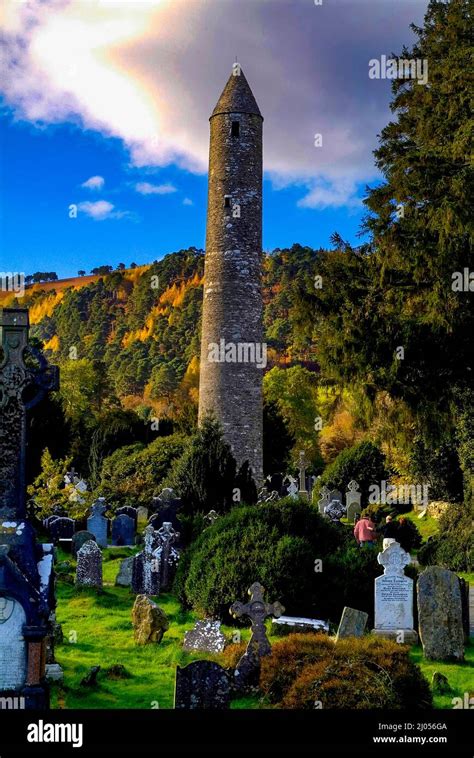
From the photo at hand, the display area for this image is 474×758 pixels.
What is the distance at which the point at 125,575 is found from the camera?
51.5 ft

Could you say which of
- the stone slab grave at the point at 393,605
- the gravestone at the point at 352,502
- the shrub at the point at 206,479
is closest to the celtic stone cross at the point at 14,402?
the stone slab grave at the point at 393,605

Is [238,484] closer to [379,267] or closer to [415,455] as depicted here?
[415,455]

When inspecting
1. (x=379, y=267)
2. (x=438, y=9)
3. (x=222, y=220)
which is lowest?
(x=379, y=267)

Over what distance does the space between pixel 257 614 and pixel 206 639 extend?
1.42 metres

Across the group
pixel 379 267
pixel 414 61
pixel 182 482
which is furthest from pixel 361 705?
pixel 414 61

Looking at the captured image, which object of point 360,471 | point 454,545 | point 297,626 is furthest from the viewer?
point 360,471

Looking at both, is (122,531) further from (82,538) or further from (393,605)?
(393,605)

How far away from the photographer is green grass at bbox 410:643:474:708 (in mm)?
8779

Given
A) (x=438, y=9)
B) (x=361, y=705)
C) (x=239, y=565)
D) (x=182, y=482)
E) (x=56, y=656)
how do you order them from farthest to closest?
(x=182, y=482)
(x=438, y=9)
(x=239, y=565)
(x=56, y=656)
(x=361, y=705)

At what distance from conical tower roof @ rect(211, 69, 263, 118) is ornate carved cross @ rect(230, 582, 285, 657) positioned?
83.2ft

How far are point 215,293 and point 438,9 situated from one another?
1296cm

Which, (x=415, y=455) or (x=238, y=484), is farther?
(x=415, y=455)

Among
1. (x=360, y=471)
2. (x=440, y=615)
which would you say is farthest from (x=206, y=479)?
(x=440, y=615)

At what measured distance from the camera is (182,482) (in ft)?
79.7
